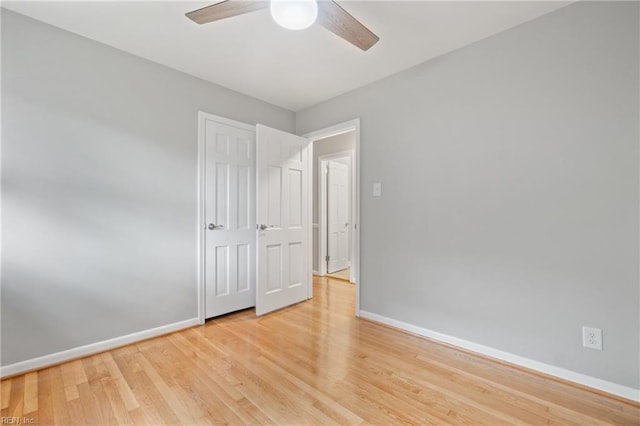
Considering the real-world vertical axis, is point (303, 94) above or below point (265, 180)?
above

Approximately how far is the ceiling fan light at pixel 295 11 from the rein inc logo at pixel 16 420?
96.2 inches

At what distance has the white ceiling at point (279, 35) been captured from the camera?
187cm

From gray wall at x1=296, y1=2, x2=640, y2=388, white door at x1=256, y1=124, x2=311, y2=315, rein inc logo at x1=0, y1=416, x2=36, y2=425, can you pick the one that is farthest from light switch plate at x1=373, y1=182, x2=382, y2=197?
rein inc logo at x1=0, y1=416, x2=36, y2=425

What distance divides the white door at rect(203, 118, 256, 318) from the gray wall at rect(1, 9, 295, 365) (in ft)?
0.55

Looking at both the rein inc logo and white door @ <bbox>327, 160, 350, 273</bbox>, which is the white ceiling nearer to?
white door @ <bbox>327, 160, 350, 273</bbox>

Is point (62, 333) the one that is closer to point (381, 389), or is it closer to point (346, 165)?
point (381, 389)

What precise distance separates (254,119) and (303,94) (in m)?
0.64

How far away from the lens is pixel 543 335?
1919 mm

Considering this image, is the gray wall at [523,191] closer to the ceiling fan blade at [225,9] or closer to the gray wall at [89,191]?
the ceiling fan blade at [225,9]

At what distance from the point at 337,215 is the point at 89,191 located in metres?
3.61

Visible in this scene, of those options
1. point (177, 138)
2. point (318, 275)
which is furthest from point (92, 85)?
point (318, 275)

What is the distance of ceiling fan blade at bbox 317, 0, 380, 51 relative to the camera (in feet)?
4.89

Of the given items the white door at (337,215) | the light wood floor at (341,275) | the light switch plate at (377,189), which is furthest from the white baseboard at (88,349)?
the white door at (337,215)

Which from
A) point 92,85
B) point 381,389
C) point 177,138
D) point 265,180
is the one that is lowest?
point 381,389
